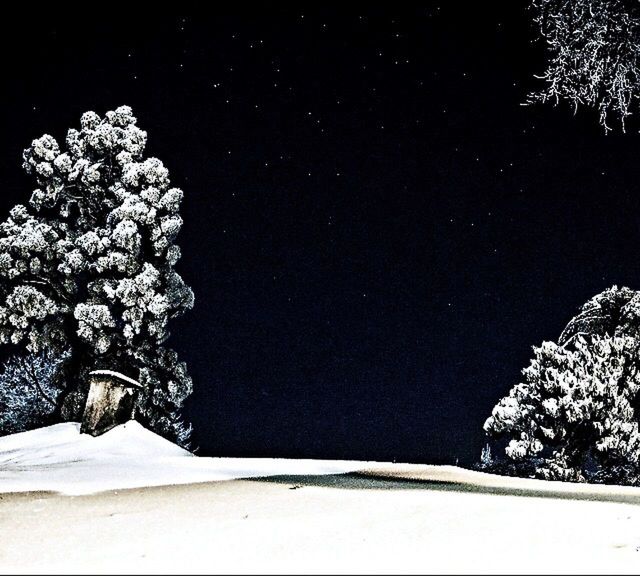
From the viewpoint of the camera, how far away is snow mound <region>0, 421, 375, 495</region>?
355 inches

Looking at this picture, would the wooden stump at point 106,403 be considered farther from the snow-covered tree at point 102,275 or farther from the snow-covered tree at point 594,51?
the snow-covered tree at point 594,51

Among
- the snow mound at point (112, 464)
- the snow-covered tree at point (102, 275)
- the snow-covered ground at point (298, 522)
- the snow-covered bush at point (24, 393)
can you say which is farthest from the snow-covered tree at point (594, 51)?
the snow-covered bush at point (24, 393)

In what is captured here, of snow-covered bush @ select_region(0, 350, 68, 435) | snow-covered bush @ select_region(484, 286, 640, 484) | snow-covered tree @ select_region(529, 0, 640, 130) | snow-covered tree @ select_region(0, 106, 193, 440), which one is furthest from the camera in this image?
snow-covered bush @ select_region(0, 350, 68, 435)

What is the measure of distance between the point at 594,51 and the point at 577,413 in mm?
8866

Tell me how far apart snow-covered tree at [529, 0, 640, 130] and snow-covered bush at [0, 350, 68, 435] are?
15810 millimetres

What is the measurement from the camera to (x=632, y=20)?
8.20 meters

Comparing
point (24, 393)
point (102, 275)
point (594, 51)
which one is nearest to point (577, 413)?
point (594, 51)

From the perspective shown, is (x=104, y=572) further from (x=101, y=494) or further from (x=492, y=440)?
(x=492, y=440)

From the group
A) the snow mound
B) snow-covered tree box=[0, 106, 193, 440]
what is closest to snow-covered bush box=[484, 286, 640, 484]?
the snow mound

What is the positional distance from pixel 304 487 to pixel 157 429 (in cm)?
1002

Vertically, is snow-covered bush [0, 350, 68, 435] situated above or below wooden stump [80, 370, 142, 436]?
below

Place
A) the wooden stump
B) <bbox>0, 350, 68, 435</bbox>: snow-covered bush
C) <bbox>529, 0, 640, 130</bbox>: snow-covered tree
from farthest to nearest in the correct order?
1. <bbox>0, 350, 68, 435</bbox>: snow-covered bush
2. the wooden stump
3. <bbox>529, 0, 640, 130</bbox>: snow-covered tree

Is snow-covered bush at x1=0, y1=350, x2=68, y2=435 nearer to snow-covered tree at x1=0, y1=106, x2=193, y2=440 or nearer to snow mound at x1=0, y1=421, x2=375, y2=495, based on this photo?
snow-covered tree at x1=0, y1=106, x2=193, y2=440

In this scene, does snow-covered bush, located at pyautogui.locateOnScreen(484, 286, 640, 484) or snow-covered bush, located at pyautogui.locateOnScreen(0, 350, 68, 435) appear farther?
snow-covered bush, located at pyautogui.locateOnScreen(0, 350, 68, 435)
